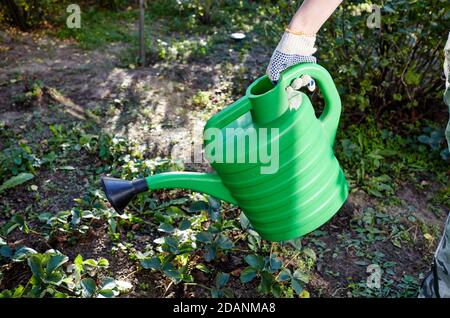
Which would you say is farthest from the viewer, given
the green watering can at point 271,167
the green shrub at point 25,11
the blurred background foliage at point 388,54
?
the green shrub at point 25,11

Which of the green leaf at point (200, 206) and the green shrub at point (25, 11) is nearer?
the green leaf at point (200, 206)

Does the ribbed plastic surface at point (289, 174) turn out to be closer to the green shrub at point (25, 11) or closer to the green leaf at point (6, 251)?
the green leaf at point (6, 251)

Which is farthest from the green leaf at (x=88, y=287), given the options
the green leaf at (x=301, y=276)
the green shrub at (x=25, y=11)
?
the green shrub at (x=25, y=11)

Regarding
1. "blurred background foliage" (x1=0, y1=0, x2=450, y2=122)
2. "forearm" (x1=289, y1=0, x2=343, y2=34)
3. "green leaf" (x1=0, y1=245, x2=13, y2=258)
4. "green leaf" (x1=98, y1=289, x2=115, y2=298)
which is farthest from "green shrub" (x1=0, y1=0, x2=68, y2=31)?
"forearm" (x1=289, y1=0, x2=343, y2=34)

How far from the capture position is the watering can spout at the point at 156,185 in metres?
1.42

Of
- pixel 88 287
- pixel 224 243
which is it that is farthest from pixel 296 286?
pixel 88 287

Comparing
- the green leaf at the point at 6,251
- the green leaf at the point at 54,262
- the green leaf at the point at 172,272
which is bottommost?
the green leaf at the point at 6,251

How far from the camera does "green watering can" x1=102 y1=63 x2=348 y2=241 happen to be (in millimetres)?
1345

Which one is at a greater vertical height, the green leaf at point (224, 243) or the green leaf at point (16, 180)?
the green leaf at point (224, 243)

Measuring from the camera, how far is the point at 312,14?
1.38 m

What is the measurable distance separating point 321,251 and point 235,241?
12.9 inches

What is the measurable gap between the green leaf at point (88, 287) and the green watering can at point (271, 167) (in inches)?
13.0

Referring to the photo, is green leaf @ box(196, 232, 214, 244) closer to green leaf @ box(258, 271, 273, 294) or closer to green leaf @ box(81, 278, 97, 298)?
green leaf @ box(258, 271, 273, 294)

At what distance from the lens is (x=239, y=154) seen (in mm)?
1342
